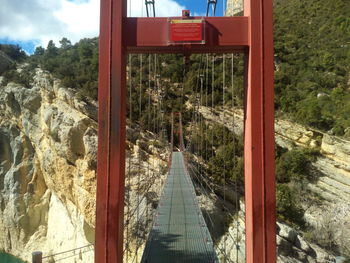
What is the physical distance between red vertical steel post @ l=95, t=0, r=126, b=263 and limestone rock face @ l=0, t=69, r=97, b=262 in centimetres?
781

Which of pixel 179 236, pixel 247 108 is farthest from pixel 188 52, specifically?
pixel 179 236

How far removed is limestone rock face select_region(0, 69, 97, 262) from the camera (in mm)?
10406

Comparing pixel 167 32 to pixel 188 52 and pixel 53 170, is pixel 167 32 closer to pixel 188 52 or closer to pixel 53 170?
pixel 188 52

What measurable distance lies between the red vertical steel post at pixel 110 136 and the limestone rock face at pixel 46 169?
7.81m

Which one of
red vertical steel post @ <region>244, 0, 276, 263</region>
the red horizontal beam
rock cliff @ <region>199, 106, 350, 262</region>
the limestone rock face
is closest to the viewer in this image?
red vertical steel post @ <region>244, 0, 276, 263</region>

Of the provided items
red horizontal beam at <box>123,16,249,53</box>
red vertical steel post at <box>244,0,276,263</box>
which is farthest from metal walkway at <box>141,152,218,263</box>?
red horizontal beam at <box>123,16,249,53</box>

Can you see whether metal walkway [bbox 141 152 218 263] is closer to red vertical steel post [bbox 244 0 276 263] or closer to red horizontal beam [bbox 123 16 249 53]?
red vertical steel post [bbox 244 0 276 263]

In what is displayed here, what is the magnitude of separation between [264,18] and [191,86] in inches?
680

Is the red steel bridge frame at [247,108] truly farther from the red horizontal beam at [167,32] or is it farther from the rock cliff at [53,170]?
the rock cliff at [53,170]

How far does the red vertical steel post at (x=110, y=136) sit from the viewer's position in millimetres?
2338

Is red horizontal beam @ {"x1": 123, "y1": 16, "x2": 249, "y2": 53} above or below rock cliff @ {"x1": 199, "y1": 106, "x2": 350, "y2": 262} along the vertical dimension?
above

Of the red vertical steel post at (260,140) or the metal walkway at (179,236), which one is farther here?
the metal walkway at (179,236)

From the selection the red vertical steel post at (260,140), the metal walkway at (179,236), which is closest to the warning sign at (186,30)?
the red vertical steel post at (260,140)

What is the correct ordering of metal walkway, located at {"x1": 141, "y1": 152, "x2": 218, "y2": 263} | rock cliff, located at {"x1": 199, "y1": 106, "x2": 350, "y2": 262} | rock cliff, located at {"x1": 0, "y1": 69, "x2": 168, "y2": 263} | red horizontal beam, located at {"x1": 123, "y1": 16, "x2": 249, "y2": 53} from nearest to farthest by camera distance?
red horizontal beam, located at {"x1": 123, "y1": 16, "x2": 249, "y2": 53}
metal walkway, located at {"x1": 141, "y1": 152, "x2": 218, "y2": 263}
rock cliff, located at {"x1": 199, "y1": 106, "x2": 350, "y2": 262}
rock cliff, located at {"x1": 0, "y1": 69, "x2": 168, "y2": 263}
